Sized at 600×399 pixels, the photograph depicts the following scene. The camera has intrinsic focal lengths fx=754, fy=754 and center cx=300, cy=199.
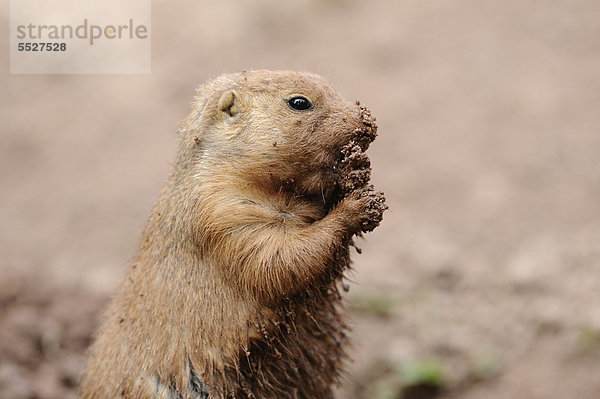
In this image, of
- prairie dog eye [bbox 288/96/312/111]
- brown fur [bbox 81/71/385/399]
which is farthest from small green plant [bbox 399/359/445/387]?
prairie dog eye [bbox 288/96/312/111]

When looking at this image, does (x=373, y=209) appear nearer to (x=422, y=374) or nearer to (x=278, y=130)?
(x=278, y=130)

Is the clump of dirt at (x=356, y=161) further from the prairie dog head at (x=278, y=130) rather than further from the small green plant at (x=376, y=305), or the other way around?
the small green plant at (x=376, y=305)

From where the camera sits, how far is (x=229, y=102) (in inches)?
204

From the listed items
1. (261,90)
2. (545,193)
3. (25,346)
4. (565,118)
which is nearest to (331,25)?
(565,118)

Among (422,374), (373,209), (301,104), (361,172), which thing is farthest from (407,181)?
(373,209)

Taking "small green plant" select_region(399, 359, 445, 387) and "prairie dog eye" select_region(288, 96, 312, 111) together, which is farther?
"small green plant" select_region(399, 359, 445, 387)

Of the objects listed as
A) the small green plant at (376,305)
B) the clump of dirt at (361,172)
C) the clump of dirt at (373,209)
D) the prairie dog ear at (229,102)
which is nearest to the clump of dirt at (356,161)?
the clump of dirt at (361,172)

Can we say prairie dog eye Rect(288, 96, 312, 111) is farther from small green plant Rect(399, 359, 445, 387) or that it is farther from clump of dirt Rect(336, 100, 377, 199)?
small green plant Rect(399, 359, 445, 387)

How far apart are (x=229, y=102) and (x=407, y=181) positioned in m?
6.59

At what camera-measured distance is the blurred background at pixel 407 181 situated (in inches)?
326

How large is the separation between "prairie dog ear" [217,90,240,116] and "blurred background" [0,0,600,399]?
3.37ft

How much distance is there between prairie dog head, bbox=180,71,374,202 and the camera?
194 inches

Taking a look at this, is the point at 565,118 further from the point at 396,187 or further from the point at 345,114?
the point at 345,114

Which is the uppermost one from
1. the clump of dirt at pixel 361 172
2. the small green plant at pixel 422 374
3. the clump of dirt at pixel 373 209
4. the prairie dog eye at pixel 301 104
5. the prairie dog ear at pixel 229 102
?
the prairie dog ear at pixel 229 102
